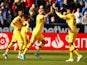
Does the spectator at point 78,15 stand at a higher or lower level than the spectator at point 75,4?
lower

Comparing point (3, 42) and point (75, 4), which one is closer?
point (3, 42)

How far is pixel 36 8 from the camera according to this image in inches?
1072

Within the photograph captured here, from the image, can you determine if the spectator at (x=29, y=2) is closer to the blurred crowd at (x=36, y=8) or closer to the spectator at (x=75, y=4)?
the blurred crowd at (x=36, y=8)

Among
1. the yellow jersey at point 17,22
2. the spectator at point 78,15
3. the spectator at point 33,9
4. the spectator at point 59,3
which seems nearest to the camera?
the yellow jersey at point 17,22

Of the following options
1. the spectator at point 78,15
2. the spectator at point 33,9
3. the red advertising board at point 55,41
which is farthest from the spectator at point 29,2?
the spectator at point 78,15

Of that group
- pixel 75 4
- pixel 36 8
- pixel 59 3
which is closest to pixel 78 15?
pixel 75 4

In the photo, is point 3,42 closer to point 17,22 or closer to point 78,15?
point 78,15

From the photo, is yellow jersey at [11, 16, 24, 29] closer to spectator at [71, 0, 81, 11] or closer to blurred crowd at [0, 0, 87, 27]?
blurred crowd at [0, 0, 87, 27]

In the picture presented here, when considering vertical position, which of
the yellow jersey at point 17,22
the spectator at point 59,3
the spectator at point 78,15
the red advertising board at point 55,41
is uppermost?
the spectator at point 59,3

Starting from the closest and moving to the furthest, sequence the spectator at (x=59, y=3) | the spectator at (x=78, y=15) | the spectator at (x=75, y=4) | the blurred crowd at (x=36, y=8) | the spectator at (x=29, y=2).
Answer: the spectator at (x=78, y=15)
the blurred crowd at (x=36, y=8)
the spectator at (x=75, y=4)
the spectator at (x=59, y=3)
the spectator at (x=29, y=2)

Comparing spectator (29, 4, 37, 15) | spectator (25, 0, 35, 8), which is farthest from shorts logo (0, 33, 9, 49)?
spectator (25, 0, 35, 8)

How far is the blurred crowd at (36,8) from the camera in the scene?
2672cm

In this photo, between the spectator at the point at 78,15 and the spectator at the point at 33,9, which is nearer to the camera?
the spectator at the point at 78,15

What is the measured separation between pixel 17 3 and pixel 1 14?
1103 millimetres
